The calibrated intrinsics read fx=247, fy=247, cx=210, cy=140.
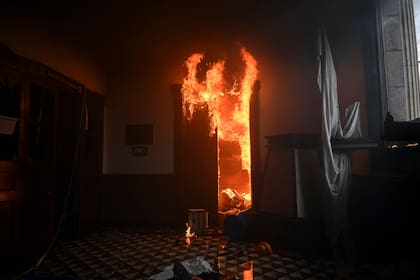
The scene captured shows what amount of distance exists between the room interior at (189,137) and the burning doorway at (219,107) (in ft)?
0.18

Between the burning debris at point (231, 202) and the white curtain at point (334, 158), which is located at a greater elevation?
the white curtain at point (334, 158)

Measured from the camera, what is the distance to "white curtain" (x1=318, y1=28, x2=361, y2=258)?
3.97m

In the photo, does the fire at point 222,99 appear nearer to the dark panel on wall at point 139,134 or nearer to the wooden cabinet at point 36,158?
the dark panel on wall at point 139,134

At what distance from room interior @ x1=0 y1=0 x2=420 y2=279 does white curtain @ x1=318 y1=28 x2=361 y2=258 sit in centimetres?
15

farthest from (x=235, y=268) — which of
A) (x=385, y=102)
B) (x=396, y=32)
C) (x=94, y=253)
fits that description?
(x=396, y=32)

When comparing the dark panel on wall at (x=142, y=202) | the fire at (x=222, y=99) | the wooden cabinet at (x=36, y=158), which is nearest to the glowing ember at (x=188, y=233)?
the dark panel on wall at (x=142, y=202)

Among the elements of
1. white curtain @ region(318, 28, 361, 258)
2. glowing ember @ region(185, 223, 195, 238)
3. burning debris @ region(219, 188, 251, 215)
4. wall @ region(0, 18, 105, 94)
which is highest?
wall @ region(0, 18, 105, 94)

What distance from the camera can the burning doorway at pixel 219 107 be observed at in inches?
245

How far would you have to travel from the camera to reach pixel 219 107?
660 cm

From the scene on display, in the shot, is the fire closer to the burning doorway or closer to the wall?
the burning doorway

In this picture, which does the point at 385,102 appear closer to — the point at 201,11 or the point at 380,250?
the point at 380,250

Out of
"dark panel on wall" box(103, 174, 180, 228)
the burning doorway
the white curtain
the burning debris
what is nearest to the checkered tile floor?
the white curtain

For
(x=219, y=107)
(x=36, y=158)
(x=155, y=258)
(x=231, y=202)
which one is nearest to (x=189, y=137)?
(x=219, y=107)

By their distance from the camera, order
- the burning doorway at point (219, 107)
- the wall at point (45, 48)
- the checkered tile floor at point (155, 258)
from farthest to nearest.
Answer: the burning doorway at point (219, 107)
the wall at point (45, 48)
the checkered tile floor at point (155, 258)
